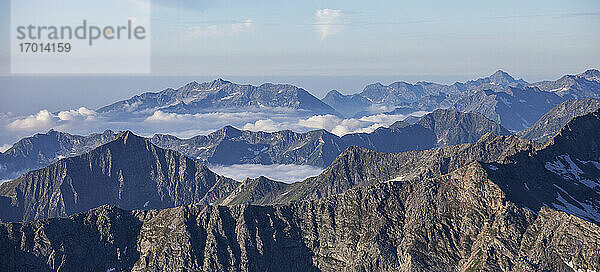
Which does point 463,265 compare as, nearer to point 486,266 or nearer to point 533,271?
point 486,266

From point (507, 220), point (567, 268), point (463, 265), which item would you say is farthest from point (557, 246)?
point (463, 265)

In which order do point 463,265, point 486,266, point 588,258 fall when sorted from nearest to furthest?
1. point 588,258
2. point 486,266
3. point 463,265

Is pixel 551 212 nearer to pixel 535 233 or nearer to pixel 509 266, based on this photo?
pixel 535 233

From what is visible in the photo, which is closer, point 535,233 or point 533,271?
point 533,271

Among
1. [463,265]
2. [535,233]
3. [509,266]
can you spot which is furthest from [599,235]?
[463,265]

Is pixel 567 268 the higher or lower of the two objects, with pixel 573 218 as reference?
lower

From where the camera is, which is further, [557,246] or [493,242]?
[493,242]

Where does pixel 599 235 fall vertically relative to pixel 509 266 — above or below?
above

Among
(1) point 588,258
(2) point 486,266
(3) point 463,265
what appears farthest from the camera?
(3) point 463,265
